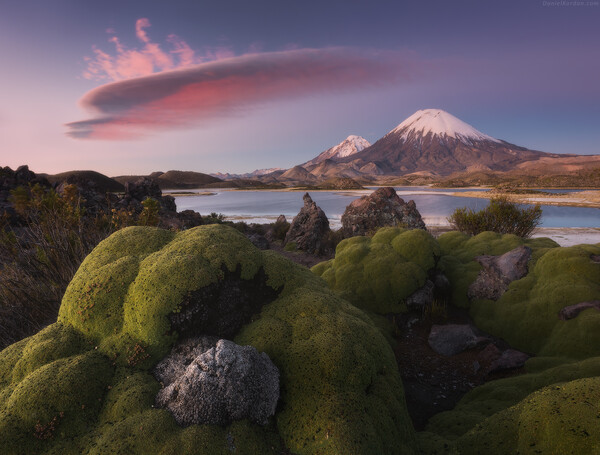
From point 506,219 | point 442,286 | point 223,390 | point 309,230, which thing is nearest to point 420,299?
point 442,286

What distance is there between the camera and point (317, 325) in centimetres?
461

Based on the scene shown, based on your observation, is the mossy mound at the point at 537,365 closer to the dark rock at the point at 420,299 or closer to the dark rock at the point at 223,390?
the dark rock at the point at 420,299

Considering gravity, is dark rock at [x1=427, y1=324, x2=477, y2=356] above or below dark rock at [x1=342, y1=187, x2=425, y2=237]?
below

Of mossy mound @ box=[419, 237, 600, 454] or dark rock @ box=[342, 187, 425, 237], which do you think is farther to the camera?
dark rock @ box=[342, 187, 425, 237]

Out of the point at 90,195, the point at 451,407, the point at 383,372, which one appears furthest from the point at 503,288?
the point at 90,195

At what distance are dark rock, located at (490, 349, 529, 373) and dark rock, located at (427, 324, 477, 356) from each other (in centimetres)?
98

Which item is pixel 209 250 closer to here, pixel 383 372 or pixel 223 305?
pixel 223 305

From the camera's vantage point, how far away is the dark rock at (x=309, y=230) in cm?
2214

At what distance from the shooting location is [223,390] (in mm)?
3438

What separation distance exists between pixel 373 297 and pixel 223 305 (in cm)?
637

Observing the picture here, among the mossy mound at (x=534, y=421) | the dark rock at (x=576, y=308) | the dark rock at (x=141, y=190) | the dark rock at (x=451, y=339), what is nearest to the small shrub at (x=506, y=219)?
the dark rock at (x=576, y=308)

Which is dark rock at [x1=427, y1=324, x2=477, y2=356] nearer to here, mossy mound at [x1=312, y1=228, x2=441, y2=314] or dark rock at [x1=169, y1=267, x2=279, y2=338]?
mossy mound at [x1=312, y1=228, x2=441, y2=314]

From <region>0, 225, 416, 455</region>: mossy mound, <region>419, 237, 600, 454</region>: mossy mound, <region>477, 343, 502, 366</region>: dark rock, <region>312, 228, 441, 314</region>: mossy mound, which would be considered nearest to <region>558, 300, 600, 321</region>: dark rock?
<region>419, 237, 600, 454</region>: mossy mound

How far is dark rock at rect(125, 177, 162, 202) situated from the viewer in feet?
110
